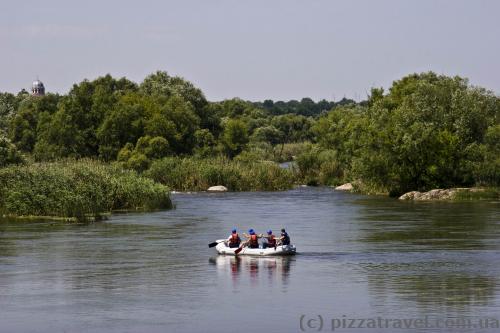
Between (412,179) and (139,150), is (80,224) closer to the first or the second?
(412,179)

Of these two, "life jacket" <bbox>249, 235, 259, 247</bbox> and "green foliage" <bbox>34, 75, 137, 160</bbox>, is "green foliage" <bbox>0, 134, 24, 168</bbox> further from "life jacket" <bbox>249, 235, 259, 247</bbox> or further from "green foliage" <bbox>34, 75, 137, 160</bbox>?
"life jacket" <bbox>249, 235, 259, 247</bbox>

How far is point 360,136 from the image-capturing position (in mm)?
119125

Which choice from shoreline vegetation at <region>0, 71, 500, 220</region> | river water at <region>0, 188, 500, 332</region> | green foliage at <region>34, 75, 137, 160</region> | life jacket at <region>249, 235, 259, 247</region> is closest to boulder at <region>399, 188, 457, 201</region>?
shoreline vegetation at <region>0, 71, 500, 220</region>

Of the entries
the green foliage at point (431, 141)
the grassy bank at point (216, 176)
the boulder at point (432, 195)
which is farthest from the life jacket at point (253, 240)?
the grassy bank at point (216, 176)

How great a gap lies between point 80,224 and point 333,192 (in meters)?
47.9

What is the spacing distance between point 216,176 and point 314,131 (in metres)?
36.5

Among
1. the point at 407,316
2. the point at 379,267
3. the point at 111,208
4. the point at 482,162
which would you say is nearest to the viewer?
the point at 407,316

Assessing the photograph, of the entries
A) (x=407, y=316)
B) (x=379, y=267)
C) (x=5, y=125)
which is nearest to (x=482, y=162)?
Result: (x=379, y=267)

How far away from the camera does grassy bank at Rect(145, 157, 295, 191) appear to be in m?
117

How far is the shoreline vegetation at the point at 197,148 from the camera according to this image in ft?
269

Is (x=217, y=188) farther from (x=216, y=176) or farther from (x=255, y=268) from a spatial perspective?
(x=255, y=268)

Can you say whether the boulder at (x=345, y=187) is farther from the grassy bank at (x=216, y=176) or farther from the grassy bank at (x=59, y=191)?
the grassy bank at (x=59, y=191)

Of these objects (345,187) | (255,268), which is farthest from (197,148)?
(255,268)

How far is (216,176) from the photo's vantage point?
4626 inches
